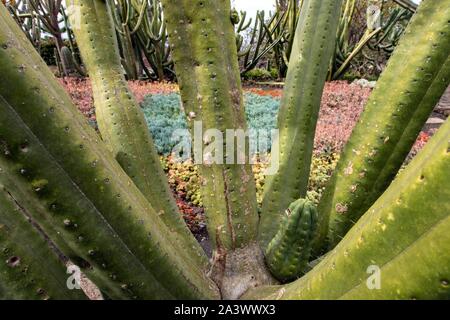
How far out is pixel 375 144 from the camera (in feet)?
Answer: 5.03

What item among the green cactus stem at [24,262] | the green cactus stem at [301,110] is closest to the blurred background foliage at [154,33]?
the green cactus stem at [301,110]

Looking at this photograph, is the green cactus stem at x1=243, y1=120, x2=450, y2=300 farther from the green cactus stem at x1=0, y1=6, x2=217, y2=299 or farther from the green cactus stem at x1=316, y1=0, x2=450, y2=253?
the green cactus stem at x1=316, y1=0, x2=450, y2=253

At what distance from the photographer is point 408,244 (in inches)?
27.1

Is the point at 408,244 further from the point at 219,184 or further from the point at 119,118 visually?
the point at 119,118

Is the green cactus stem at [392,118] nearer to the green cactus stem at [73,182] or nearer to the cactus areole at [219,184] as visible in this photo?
the cactus areole at [219,184]

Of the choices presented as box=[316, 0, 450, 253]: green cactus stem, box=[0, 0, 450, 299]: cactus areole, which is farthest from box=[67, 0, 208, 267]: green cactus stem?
box=[316, 0, 450, 253]: green cactus stem

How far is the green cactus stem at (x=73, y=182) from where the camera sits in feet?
2.63

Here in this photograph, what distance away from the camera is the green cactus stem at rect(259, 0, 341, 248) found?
170 centimetres

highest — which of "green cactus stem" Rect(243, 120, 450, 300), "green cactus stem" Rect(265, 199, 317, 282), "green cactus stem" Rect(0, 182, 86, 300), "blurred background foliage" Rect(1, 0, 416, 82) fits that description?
"green cactus stem" Rect(243, 120, 450, 300)

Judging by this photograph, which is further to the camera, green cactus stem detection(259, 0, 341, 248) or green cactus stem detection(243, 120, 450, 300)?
green cactus stem detection(259, 0, 341, 248)

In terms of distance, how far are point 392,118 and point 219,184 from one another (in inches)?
28.2

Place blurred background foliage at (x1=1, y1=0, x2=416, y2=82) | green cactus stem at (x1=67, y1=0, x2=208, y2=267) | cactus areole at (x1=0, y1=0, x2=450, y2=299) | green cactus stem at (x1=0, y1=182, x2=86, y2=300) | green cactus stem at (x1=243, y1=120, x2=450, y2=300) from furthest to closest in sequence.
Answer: blurred background foliage at (x1=1, y1=0, x2=416, y2=82) < green cactus stem at (x1=67, y1=0, x2=208, y2=267) < green cactus stem at (x1=0, y1=182, x2=86, y2=300) < cactus areole at (x1=0, y1=0, x2=450, y2=299) < green cactus stem at (x1=243, y1=120, x2=450, y2=300)

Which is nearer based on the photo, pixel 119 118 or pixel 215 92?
pixel 215 92

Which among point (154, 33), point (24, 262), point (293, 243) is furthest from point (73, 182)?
point (154, 33)
